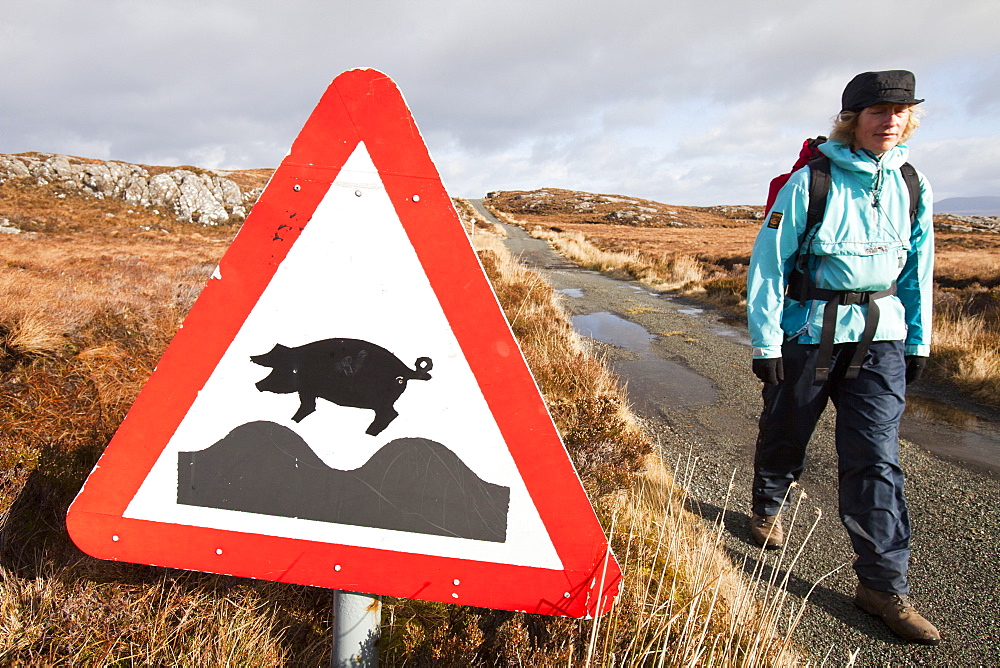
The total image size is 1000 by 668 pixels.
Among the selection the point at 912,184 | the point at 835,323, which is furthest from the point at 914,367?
the point at 912,184

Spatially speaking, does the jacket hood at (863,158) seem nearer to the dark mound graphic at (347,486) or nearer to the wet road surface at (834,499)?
the wet road surface at (834,499)

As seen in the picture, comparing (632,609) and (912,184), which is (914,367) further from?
(632,609)

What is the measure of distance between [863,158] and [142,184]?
2126 inches

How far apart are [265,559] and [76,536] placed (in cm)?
41

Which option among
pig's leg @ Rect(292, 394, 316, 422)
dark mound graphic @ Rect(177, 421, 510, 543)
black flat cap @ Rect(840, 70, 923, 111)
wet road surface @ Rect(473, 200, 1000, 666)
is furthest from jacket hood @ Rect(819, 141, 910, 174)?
pig's leg @ Rect(292, 394, 316, 422)

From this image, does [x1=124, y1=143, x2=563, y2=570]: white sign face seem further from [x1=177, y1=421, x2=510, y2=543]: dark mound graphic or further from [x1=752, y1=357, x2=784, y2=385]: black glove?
[x1=752, y1=357, x2=784, y2=385]: black glove

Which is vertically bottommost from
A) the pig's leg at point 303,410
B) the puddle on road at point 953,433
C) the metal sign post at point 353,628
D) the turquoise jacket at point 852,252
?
the puddle on road at point 953,433

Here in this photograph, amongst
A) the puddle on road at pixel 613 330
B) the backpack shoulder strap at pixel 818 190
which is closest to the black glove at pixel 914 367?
the backpack shoulder strap at pixel 818 190

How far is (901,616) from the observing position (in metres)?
2.06

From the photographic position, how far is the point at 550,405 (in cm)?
340

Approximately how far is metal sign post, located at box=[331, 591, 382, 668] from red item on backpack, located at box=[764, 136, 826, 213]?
2.35 meters

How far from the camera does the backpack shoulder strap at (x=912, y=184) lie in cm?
233

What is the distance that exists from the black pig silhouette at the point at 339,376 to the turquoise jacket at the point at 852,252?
1.89 metres

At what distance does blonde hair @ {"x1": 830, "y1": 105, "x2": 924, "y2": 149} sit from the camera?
2.28 metres
